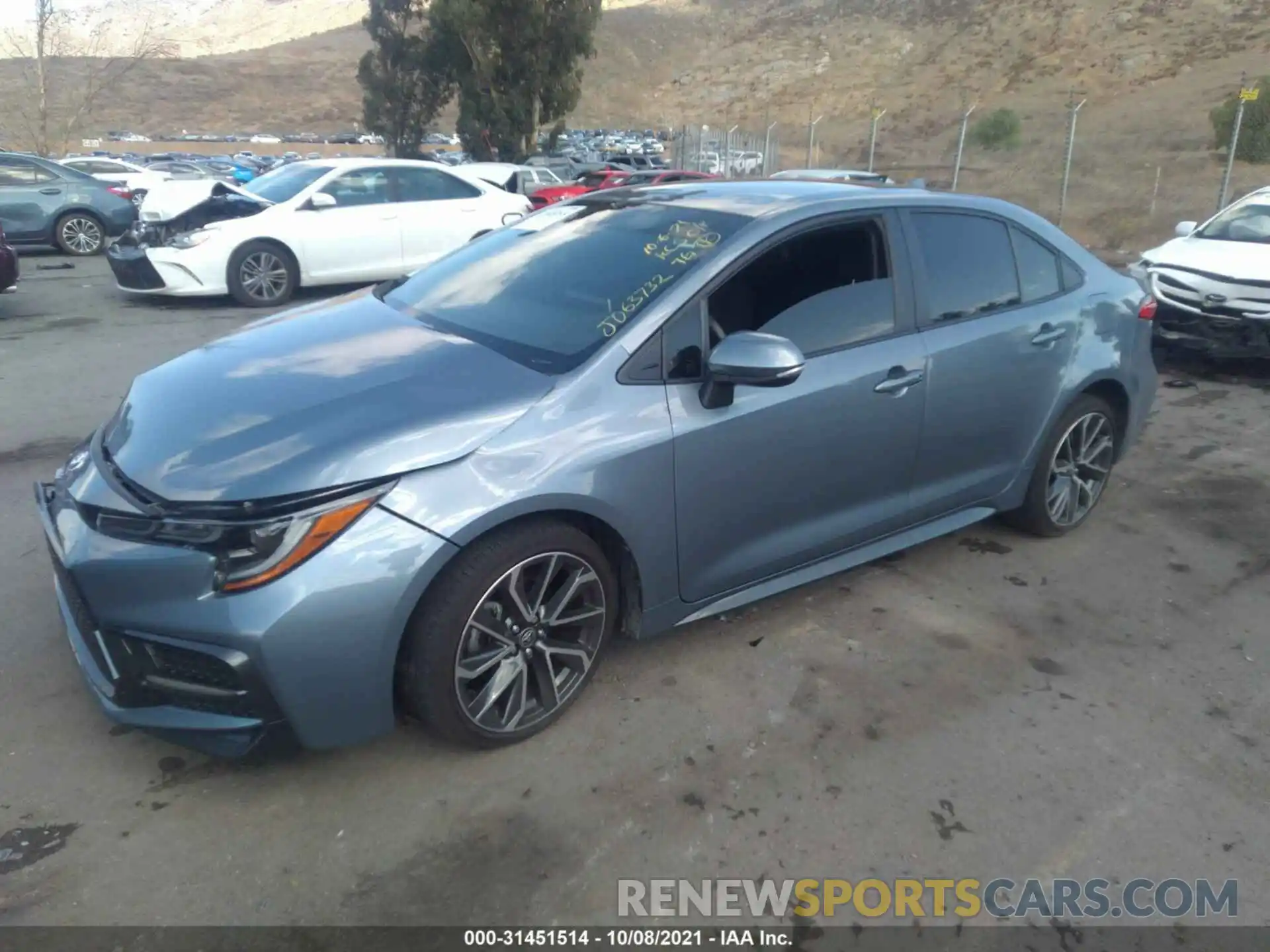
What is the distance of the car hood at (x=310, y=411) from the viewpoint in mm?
2637

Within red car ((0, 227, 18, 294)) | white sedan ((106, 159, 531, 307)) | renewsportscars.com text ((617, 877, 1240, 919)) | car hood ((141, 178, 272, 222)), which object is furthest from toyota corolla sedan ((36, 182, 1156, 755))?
car hood ((141, 178, 272, 222))

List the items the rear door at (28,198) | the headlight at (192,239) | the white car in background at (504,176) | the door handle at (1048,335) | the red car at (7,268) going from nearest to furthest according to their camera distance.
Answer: the door handle at (1048,335)
the red car at (7,268)
the headlight at (192,239)
the rear door at (28,198)
the white car in background at (504,176)

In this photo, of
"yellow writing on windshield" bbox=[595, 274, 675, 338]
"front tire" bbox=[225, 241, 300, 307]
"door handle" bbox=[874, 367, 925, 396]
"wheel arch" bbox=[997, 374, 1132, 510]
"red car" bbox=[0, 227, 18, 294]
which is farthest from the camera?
"front tire" bbox=[225, 241, 300, 307]

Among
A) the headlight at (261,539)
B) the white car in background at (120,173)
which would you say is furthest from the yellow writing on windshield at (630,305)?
the white car in background at (120,173)

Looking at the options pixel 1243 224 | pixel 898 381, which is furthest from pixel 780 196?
pixel 1243 224

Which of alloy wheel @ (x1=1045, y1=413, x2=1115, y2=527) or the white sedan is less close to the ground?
the white sedan

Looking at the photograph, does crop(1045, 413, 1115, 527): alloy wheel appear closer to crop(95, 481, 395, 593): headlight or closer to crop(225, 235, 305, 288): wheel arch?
crop(95, 481, 395, 593): headlight

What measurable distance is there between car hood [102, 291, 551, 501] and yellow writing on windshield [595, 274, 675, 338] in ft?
1.04

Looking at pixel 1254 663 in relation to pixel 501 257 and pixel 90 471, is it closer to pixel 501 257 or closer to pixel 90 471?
pixel 501 257

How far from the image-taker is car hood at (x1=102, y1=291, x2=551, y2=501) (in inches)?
104

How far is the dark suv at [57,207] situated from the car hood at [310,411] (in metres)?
12.3

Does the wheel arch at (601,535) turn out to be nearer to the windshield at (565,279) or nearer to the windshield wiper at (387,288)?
the windshield at (565,279)

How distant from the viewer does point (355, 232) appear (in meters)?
10.6

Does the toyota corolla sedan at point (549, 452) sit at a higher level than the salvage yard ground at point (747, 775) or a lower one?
higher
